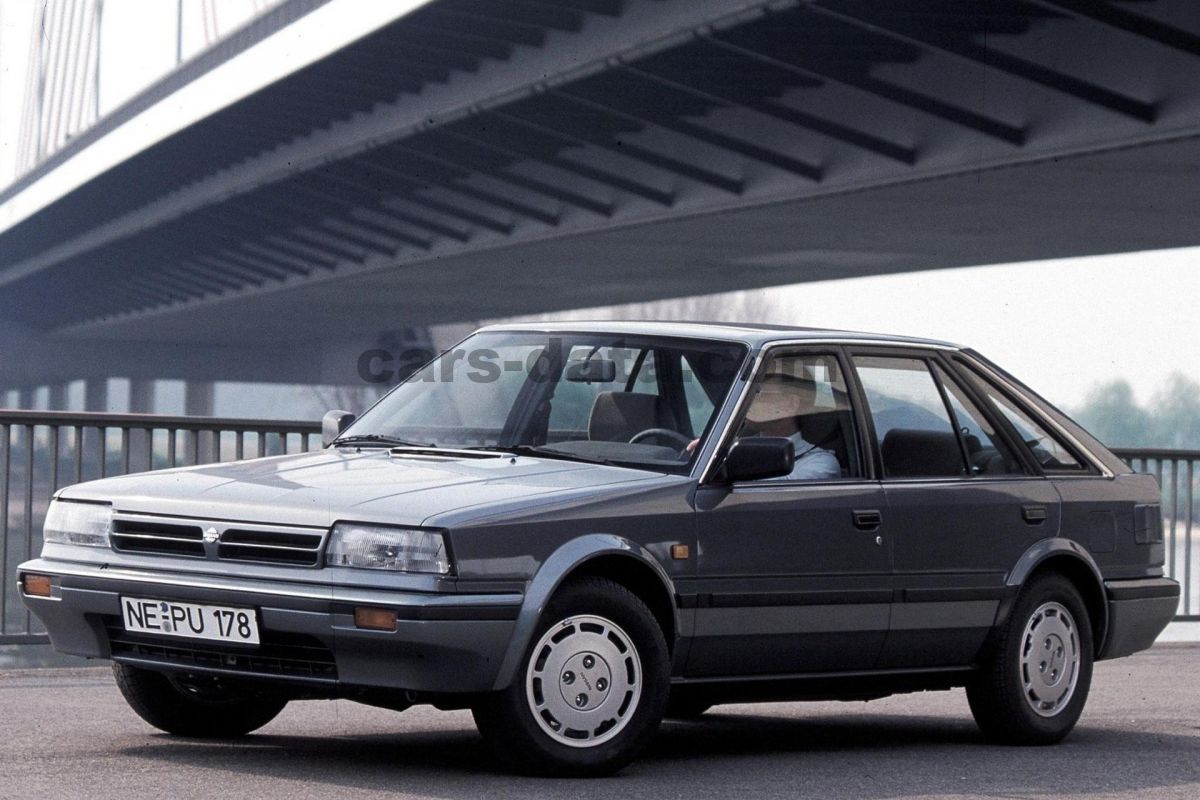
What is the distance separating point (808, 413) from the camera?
711 centimetres

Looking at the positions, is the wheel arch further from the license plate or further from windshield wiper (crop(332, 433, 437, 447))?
the license plate

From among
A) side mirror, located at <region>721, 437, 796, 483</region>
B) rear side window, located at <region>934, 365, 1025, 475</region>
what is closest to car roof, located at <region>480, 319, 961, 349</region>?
rear side window, located at <region>934, 365, 1025, 475</region>

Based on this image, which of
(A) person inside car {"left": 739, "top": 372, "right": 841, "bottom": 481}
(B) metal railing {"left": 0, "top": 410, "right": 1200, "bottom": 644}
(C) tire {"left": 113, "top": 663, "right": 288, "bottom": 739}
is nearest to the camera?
(C) tire {"left": 113, "top": 663, "right": 288, "bottom": 739}

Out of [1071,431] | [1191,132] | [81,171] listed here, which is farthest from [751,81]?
[81,171]

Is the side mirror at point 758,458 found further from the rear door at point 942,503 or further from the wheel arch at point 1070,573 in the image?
the wheel arch at point 1070,573

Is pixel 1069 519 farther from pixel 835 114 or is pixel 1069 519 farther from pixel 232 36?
pixel 232 36

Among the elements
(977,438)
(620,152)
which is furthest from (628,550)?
(620,152)

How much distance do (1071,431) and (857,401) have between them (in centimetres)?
133

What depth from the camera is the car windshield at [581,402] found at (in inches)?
264

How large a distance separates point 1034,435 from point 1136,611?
77 centimetres

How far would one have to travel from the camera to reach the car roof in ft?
23.2

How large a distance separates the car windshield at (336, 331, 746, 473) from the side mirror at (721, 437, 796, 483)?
0.50 ft

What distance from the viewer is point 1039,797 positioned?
6.13 m

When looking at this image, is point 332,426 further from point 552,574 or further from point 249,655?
point 552,574
